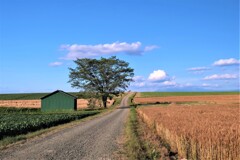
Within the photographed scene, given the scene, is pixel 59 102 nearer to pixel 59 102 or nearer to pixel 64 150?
pixel 59 102

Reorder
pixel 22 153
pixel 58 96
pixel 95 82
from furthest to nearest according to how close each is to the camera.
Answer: pixel 95 82 < pixel 58 96 < pixel 22 153

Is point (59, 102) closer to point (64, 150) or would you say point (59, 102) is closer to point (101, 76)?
point (101, 76)

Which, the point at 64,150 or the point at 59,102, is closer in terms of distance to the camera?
the point at 64,150

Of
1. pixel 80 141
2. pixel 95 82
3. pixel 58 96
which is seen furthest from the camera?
pixel 95 82

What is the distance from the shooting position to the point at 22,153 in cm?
1627

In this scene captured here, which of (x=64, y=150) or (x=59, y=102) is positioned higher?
(x=59, y=102)

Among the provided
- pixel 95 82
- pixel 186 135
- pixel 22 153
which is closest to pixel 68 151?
pixel 22 153

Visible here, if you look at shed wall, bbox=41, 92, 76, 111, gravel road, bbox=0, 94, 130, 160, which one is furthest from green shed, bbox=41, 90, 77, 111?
gravel road, bbox=0, 94, 130, 160

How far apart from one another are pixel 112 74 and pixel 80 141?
68.8 m

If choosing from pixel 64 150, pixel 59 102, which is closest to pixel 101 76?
pixel 59 102

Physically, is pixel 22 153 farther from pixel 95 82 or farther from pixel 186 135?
pixel 95 82

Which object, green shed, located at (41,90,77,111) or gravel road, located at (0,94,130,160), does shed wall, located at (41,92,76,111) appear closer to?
green shed, located at (41,90,77,111)

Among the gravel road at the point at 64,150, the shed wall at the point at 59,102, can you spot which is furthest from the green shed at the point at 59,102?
the gravel road at the point at 64,150

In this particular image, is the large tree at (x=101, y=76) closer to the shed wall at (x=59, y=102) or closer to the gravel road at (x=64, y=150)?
the shed wall at (x=59, y=102)
